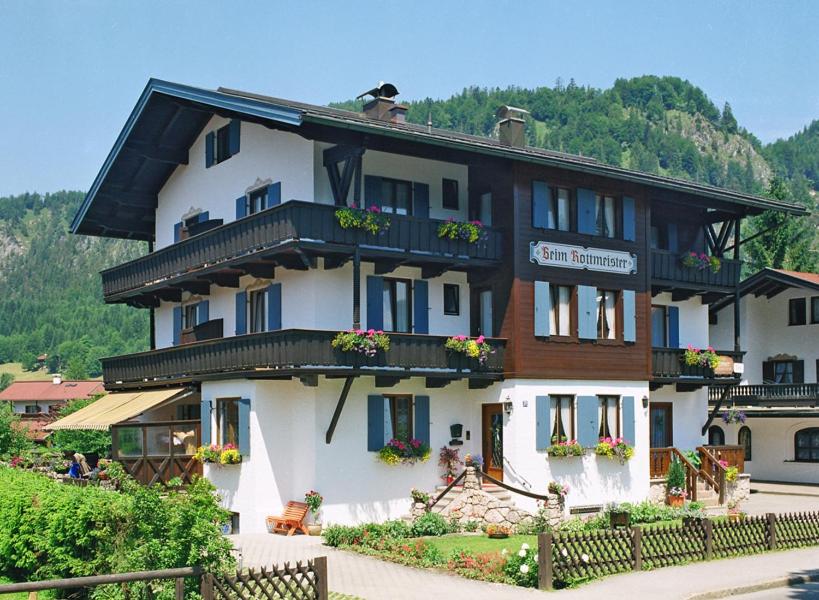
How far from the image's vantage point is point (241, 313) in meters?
34.0

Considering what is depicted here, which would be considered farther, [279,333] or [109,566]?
[279,333]

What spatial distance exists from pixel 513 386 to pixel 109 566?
15.7 metres

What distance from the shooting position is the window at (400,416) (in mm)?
31717

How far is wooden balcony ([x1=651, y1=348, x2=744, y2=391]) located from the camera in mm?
36438

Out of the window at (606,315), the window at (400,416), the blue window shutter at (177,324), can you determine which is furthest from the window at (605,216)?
the blue window shutter at (177,324)

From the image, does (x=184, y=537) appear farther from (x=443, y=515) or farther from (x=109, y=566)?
(x=443, y=515)

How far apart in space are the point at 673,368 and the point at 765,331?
15594 mm

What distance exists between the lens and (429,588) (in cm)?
2086

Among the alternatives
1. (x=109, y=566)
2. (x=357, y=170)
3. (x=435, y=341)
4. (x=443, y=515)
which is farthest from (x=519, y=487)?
(x=109, y=566)

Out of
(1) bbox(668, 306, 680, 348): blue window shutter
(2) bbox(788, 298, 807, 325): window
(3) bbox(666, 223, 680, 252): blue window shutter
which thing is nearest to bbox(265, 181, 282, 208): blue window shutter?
(3) bbox(666, 223, 680, 252): blue window shutter

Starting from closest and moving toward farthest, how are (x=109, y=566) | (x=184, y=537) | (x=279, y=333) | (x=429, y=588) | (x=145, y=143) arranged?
(x=184, y=537)
(x=109, y=566)
(x=429, y=588)
(x=279, y=333)
(x=145, y=143)

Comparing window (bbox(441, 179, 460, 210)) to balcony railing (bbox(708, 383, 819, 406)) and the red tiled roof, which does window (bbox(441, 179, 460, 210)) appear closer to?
balcony railing (bbox(708, 383, 819, 406))

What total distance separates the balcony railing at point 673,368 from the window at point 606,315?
2.18 metres

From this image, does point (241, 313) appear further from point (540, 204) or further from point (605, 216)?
point (605, 216)
